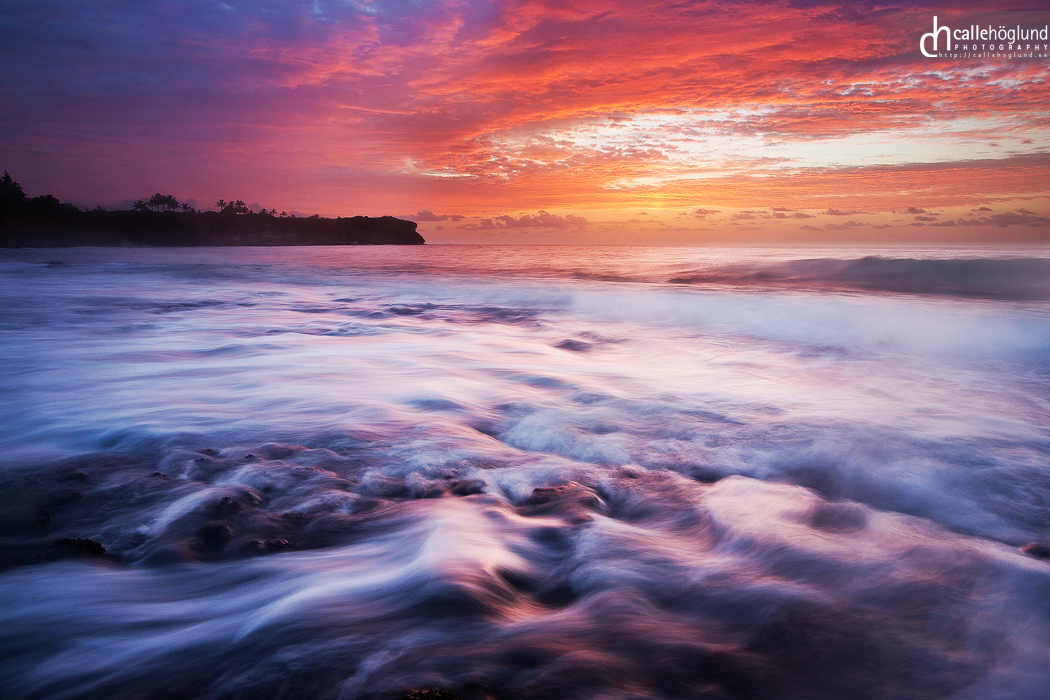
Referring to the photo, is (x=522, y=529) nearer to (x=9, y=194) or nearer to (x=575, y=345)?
(x=575, y=345)

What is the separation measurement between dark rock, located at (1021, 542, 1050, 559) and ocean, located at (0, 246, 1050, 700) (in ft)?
0.07

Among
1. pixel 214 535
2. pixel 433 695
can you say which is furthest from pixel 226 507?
pixel 433 695

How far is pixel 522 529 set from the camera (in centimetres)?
300

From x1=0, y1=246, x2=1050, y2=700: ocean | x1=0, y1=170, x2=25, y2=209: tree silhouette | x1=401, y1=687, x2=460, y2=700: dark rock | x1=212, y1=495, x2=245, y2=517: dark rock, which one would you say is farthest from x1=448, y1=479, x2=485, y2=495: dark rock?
x1=0, y1=170, x2=25, y2=209: tree silhouette

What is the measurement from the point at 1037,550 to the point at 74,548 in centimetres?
467

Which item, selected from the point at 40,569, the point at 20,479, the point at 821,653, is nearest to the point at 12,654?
the point at 40,569

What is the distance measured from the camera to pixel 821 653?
2.04m

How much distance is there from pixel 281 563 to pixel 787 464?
11.0 ft

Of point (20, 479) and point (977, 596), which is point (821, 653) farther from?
point (20, 479)

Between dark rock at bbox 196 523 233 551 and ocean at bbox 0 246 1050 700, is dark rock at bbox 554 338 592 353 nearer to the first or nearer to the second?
ocean at bbox 0 246 1050 700

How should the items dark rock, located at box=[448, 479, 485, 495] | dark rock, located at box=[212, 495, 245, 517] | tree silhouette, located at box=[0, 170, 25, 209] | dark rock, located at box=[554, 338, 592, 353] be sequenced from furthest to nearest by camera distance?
tree silhouette, located at box=[0, 170, 25, 209] < dark rock, located at box=[554, 338, 592, 353] < dark rock, located at box=[448, 479, 485, 495] < dark rock, located at box=[212, 495, 245, 517]

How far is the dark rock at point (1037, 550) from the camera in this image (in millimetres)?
2672


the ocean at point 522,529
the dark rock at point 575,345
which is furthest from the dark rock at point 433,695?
the dark rock at point 575,345

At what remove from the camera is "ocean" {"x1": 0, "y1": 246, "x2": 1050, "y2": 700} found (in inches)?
78.1
